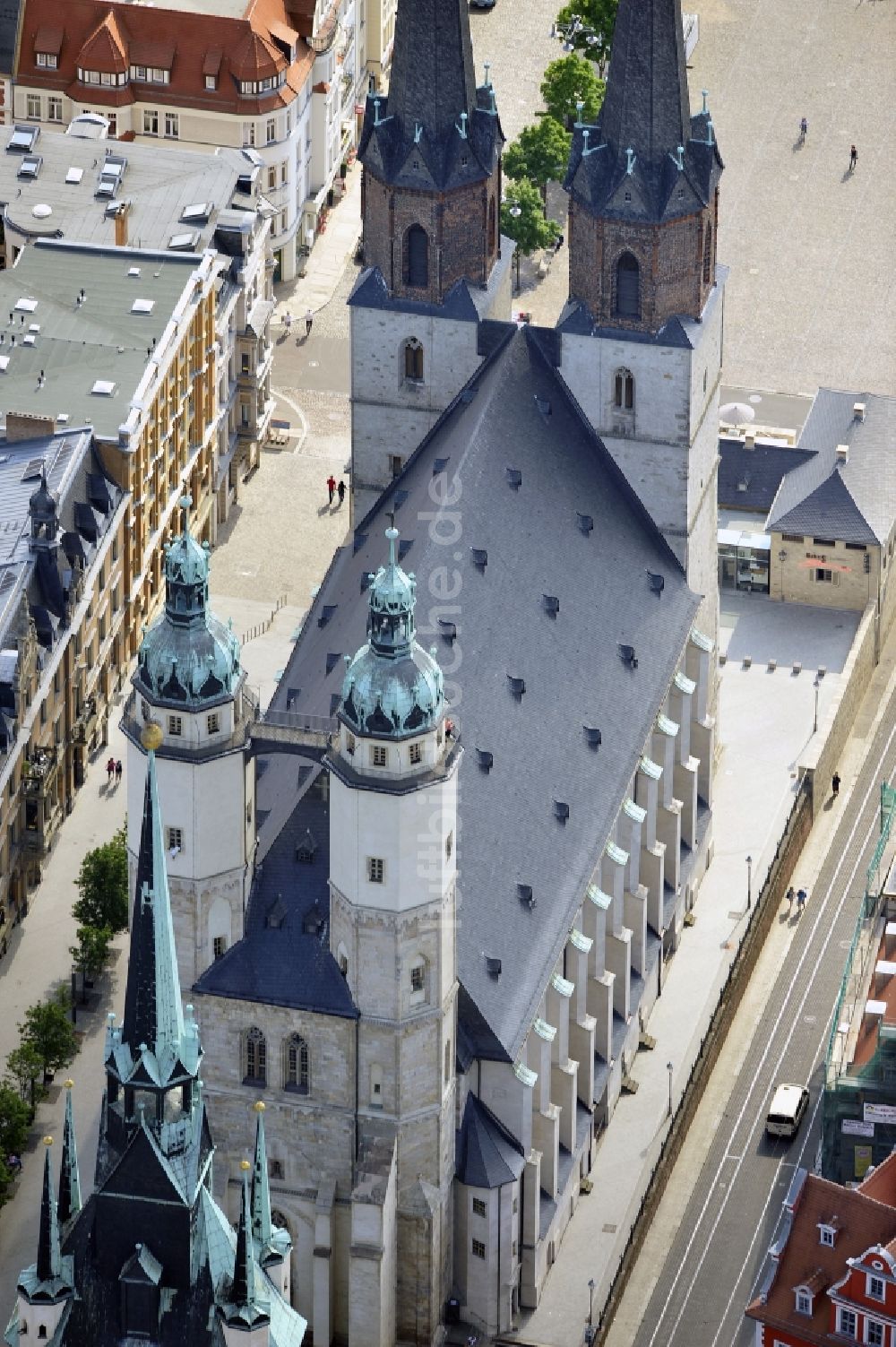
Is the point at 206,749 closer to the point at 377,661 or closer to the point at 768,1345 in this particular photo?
the point at 377,661

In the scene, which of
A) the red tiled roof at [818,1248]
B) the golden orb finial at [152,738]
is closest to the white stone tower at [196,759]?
the golden orb finial at [152,738]

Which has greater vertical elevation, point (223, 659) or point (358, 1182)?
point (223, 659)

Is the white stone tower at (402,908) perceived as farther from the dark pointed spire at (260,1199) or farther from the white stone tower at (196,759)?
the dark pointed spire at (260,1199)

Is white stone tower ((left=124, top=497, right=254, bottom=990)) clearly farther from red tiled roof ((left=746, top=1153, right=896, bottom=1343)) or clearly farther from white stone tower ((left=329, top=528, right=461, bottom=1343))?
red tiled roof ((left=746, top=1153, right=896, bottom=1343))

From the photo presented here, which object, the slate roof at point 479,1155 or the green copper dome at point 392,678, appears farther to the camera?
the slate roof at point 479,1155

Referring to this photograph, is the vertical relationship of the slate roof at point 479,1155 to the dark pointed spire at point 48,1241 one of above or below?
below

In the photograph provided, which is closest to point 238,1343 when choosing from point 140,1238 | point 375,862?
point 140,1238
